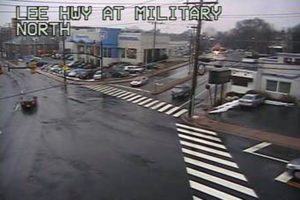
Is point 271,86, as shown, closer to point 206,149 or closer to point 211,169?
point 206,149

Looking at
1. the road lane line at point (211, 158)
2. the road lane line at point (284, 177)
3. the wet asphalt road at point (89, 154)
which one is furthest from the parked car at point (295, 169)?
the wet asphalt road at point (89, 154)

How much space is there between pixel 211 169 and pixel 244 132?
692 cm

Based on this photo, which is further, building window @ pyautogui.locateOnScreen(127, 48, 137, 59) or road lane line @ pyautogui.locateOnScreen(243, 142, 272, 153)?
building window @ pyautogui.locateOnScreen(127, 48, 137, 59)

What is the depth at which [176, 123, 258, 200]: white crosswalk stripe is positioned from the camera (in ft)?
45.3

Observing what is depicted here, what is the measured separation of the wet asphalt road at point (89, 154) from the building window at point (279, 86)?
10450 millimetres

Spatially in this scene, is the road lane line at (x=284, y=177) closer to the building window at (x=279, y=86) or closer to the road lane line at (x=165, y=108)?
the road lane line at (x=165, y=108)

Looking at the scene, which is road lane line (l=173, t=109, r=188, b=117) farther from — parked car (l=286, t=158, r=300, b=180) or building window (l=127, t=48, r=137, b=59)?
building window (l=127, t=48, r=137, b=59)

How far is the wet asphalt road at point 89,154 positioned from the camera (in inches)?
541

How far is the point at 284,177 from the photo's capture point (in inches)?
603

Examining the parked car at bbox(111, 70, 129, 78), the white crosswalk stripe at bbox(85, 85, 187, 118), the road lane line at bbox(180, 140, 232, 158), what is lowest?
the white crosswalk stripe at bbox(85, 85, 187, 118)

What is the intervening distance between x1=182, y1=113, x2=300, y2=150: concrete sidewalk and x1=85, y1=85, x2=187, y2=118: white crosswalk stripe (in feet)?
8.27

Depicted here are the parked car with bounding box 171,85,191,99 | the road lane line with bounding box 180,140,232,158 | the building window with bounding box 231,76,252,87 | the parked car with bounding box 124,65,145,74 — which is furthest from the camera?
the parked car with bounding box 124,65,145,74

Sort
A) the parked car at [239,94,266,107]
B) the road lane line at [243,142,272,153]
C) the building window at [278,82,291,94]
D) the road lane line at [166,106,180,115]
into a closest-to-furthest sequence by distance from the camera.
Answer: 1. the road lane line at [243,142,272,153]
2. the road lane line at [166,106,180,115]
3. the parked car at [239,94,266,107]
4. the building window at [278,82,291,94]

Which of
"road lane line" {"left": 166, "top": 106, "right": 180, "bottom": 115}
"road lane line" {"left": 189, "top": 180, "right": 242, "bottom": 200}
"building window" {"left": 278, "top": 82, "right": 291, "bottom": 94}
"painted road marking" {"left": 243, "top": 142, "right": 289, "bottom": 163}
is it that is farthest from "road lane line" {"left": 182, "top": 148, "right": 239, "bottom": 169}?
"building window" {"left": 278, "top": 82, "right": 291, "bottom": 94}
